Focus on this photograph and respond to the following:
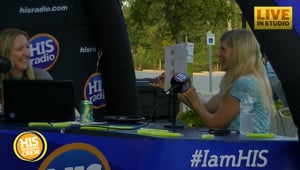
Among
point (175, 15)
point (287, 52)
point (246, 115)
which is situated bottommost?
point (246, 115)

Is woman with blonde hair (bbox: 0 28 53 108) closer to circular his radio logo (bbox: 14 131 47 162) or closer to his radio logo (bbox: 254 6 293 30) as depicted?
circular his radio logo (bbox: 14 131 47 162)

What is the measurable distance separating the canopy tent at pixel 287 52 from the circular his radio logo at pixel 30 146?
1429mm

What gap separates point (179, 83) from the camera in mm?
3684

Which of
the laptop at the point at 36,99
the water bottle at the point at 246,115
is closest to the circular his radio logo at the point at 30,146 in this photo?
the laptop at the point at 36,99

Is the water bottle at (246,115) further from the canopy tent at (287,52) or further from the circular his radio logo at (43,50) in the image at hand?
the circular his radio logo at (43,50)

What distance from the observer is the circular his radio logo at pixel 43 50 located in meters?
7.12

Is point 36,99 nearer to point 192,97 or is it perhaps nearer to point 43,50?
point 192,97

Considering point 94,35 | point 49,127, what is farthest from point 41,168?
point 94,35

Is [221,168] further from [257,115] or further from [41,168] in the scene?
[41,168]

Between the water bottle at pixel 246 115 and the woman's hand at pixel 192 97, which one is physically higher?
the woman's hand at pixel 192 97

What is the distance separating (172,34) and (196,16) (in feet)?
3.99

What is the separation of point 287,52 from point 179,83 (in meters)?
0.67

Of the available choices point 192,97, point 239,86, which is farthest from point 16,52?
point 239,86

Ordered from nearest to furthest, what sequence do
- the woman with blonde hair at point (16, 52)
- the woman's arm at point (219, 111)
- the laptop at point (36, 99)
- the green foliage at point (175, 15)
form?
the laptop at point (36, 99)
the woman's arm at point (219, 111)
the woman with blonde hair at point (16, 52)
the green foliage at point (175, 15)
